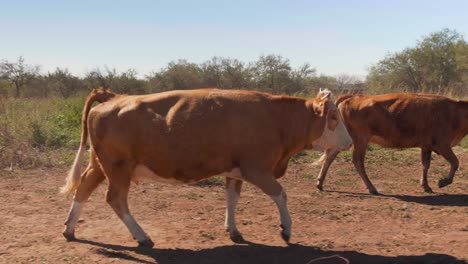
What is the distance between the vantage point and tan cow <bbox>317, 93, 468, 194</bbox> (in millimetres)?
10273

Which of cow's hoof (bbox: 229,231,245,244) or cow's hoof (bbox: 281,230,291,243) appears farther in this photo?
cow's hoof (bbox: 229,231,245,244)

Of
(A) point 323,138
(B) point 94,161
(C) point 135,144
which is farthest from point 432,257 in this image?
(B) point 94,161

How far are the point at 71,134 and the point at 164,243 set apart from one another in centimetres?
941

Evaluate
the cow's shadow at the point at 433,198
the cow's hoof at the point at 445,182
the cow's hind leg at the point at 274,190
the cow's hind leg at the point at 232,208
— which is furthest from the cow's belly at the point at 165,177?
the cow's hoof at the point at 445,182

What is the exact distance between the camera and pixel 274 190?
20.0 ft

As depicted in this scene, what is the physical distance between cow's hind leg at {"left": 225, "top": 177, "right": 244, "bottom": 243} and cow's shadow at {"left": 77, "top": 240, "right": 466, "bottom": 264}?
0.97 feet

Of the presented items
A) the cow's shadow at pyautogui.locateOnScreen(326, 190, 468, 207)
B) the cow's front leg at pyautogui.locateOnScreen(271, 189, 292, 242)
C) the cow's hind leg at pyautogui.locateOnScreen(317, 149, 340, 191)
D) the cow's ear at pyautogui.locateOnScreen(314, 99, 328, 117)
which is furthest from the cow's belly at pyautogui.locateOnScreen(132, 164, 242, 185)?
the cow's hind leg at pyautogui.locateOnScreen(317, 149, 340, 191)

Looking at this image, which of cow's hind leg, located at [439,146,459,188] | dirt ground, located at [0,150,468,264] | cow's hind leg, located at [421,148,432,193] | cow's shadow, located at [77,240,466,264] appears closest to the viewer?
cow's shadow, located at [77,240,466,264]

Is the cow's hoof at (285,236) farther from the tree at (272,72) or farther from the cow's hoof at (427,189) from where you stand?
the tree at (272,72)

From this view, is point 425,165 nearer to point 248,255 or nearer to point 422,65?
point 248,255

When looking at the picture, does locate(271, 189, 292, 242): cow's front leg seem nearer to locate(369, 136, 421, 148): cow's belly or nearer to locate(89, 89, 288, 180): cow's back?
locate(89, 89, 288, 180): cow's back

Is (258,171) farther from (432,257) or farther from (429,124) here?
(429,124)

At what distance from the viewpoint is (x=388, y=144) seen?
409 inches

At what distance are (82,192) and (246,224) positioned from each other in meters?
2.22
